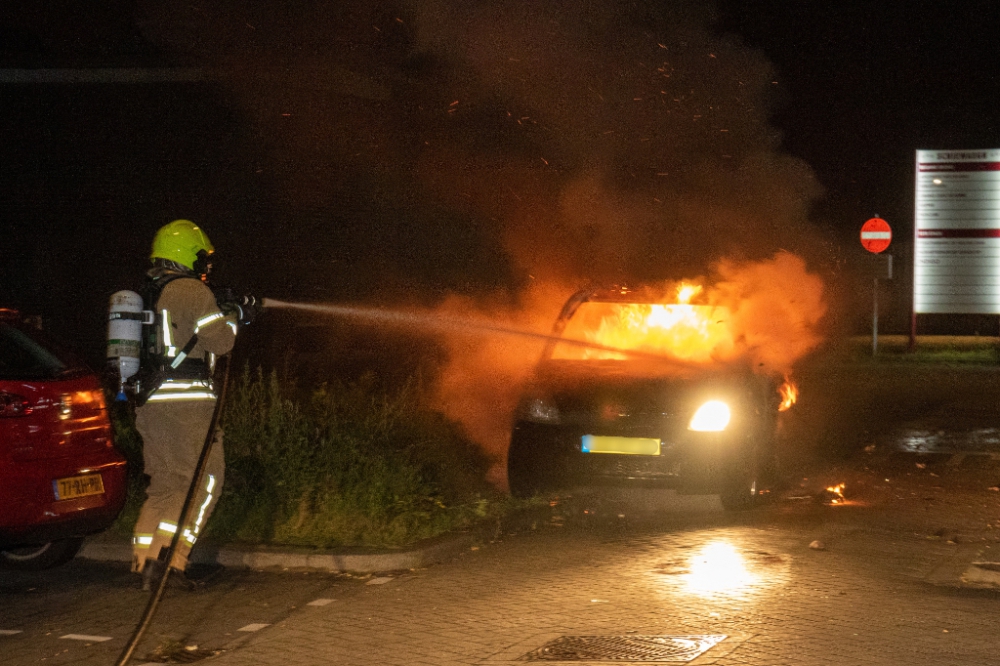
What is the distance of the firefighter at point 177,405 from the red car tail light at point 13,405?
0.58 m

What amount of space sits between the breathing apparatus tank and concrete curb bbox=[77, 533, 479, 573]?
4.52 feet

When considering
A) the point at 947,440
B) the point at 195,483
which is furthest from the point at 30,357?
the point at 947,440

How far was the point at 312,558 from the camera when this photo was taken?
7602 millimetres

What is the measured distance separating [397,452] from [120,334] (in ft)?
9.65

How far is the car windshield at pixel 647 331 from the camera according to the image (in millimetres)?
10055

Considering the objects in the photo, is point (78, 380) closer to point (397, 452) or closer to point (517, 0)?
point (397, 452)

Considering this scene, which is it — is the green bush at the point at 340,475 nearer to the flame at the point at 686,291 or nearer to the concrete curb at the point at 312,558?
the concrete curb at the point at 312,558

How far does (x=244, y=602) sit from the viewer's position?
22.3 ft

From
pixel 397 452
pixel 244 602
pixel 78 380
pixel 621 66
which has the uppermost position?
pixel 621 66

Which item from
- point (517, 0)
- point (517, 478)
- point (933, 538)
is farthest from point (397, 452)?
point (517, 0)

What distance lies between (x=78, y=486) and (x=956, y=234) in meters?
25.5

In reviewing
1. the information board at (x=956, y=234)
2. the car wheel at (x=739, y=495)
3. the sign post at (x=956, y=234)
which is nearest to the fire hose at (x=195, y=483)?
the car wheel at (x=739, y=495)

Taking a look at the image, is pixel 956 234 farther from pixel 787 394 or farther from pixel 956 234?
pixel 787 394

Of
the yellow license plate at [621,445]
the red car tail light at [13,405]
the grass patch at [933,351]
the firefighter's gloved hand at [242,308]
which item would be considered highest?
the firefighter's gloved hand at [242,308]
